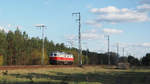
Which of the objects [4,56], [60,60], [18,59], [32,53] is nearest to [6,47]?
[4,56]

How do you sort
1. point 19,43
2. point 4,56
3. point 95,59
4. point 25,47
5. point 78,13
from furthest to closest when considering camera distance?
point 95,59, point 25,47, point 19,43, point 4,56, point 78,13

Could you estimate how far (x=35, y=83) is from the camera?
20.4 metres

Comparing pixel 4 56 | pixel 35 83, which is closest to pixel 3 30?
pixel 4 56

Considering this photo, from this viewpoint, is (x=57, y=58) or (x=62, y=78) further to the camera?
(x=57, y=58)

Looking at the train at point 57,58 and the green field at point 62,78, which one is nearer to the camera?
the green field at point 62,78

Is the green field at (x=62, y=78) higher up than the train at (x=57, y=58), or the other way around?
the train at (x=57, y=58)

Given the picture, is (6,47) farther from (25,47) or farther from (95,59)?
(95,59)

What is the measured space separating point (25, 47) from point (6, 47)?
41.7 feet

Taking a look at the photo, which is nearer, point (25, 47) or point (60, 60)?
point (60, 60)

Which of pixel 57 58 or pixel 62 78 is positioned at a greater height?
pixel 57 58

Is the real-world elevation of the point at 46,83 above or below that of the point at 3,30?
below

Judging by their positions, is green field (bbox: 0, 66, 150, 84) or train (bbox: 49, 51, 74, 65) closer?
green field (bbox: 0, 66, 150, 84)

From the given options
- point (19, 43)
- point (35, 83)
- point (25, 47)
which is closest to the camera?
point (35, 83)

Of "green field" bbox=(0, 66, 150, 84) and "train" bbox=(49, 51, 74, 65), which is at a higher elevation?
"train" bbox=(49, 51, 74, 65)
